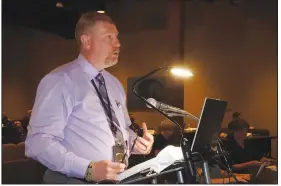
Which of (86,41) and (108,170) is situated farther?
(86,41)

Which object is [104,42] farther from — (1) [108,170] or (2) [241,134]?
(2) [241,134]

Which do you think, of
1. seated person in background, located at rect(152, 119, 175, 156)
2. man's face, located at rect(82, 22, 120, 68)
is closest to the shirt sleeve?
man's face, located at rect(82, 22, 120, 68)

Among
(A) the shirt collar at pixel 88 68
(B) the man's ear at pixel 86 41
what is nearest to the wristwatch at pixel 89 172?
(A) the shirt collar at pixel 88 68

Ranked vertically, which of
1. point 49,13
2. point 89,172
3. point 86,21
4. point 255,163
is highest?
point 49,13

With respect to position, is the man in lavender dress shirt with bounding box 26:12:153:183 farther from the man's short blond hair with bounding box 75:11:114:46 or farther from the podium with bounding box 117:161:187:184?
the podium with bounding box 117:161:187:184

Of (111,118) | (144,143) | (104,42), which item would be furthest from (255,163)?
(104,42)

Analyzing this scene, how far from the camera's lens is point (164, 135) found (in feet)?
8.07

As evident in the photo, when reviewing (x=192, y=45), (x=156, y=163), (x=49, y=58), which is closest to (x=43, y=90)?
(x=49, y=58)

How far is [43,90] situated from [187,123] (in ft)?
2.53

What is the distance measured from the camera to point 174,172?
4.06 feet

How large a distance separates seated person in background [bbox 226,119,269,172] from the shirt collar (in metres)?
1.03

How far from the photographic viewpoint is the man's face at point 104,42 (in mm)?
1927

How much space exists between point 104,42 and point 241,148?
3.88 ft

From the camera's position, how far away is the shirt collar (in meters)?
1.90
